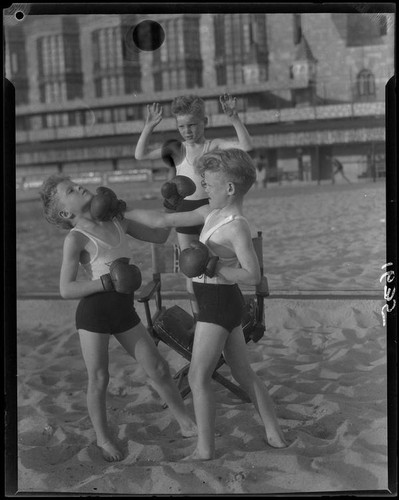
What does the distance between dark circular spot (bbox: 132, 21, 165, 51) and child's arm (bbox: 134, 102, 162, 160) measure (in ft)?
0.69

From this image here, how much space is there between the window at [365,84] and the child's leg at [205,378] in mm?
995

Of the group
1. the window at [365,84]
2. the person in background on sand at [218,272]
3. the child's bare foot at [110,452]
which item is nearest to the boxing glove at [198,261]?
the person in background on sand at [218,272]

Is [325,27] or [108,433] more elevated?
[325,27]

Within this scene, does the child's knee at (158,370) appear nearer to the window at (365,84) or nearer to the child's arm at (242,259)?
the child's arm at (242,259)

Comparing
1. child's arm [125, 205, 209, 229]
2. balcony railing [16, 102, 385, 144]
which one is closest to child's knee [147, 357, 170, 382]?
child's arm [125, 205, 209, 229]

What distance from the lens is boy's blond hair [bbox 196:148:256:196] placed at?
7.11 ft

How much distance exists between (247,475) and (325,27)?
157 centimetres

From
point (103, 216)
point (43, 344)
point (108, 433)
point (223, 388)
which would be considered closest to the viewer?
point (103, 216)

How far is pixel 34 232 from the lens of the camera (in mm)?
3289

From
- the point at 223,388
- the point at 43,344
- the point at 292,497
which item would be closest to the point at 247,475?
the point at 292,497

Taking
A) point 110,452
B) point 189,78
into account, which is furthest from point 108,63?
point 110,452

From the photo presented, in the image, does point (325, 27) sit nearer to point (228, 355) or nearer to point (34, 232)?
point (228, 355)

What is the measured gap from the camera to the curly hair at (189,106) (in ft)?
7.62

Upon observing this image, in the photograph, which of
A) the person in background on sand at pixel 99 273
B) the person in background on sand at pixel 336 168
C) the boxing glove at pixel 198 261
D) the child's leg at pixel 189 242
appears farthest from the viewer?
the person in background on sand at pixel 336 168
